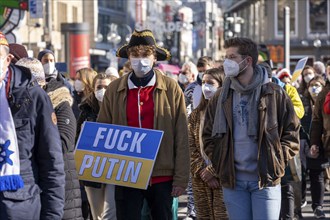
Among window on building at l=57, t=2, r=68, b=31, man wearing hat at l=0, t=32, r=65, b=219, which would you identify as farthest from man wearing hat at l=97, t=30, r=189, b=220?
window on building at l=57, t=2, r=68, b=31

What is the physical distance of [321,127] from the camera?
32.4 feet

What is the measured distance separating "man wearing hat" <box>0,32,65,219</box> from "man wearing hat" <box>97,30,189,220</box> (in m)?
2.00

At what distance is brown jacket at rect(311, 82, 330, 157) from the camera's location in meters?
9.77

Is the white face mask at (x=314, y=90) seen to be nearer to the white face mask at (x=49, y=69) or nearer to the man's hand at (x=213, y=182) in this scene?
the white face mask at (x=49, y=69)

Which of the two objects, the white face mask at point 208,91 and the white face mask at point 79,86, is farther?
the white face mask at point 79,86

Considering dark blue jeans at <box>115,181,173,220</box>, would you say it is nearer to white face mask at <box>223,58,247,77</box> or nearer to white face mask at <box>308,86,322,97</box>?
white face mask at <box>223,58,247,77</box>

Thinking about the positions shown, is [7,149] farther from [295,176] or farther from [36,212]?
[295,176]

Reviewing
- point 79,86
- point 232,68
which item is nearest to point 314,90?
point 79,86

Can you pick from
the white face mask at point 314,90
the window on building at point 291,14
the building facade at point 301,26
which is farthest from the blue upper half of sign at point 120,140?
the window on building at point 291,14

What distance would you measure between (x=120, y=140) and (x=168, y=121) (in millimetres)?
385

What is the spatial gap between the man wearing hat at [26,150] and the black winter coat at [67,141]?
107cm

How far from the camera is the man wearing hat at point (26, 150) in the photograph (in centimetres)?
500

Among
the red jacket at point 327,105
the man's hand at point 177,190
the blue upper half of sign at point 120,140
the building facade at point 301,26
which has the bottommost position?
the man's hand at point 177,190

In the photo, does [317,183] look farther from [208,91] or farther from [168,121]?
[168,121]
